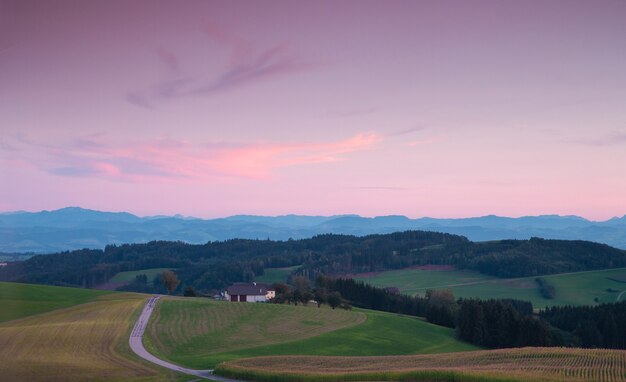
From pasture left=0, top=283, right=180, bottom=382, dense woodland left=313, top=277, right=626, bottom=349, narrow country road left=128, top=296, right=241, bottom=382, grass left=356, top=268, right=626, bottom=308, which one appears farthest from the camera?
grass left=356, top=268, right=626, bottom=308

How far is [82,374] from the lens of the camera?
1533 inches

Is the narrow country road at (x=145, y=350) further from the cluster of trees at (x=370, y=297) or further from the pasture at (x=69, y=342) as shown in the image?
the cluster of trees at (x=370, y=297)

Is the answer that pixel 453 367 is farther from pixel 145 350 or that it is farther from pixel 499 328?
pixel 499 328

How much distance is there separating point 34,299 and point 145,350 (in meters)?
58.0

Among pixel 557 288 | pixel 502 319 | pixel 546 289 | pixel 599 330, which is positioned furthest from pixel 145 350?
pixel 557 288

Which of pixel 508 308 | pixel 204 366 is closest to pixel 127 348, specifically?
pixel 204 366

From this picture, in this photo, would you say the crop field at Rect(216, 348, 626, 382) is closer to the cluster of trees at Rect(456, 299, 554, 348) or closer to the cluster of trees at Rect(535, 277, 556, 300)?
the cluster of trees at Rect(456, 299, 554, 348)

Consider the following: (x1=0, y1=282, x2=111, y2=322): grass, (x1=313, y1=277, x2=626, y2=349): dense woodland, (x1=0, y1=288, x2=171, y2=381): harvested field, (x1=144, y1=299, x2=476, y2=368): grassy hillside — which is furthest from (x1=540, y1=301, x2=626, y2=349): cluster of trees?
(x1=0, y1=282, x2=111, y2=322): grass

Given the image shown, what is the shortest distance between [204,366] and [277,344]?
16.3 m

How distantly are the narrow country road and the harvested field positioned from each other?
110cm

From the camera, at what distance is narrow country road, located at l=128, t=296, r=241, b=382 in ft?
139

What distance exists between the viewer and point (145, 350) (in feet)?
178

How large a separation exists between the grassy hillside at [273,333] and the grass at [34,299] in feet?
69.6

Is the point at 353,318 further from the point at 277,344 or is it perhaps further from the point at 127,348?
the point at 127,348
